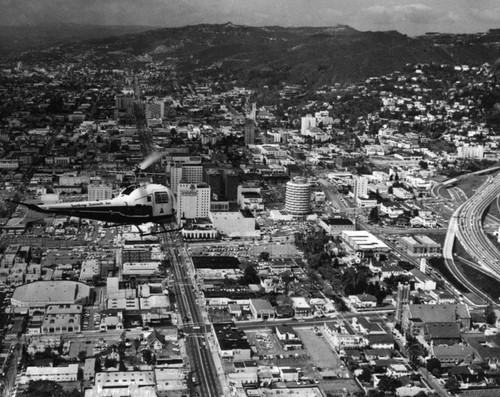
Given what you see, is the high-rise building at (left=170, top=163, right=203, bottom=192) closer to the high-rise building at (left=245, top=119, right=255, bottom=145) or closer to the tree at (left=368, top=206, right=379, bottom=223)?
the tree at (left=368, top=206, right=379, bottom=223)

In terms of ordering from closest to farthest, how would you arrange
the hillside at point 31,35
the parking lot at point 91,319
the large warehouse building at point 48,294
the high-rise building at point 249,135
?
the parking lot at point 91,319 < the large warehouse building at point 48,294 < the hillside at point 31,35 < the high-rise building at point 249,135

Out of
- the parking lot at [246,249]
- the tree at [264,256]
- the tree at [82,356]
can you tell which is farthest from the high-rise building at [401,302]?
the tree at [82,356]

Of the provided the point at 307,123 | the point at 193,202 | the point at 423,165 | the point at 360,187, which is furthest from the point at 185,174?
the point at 307,123

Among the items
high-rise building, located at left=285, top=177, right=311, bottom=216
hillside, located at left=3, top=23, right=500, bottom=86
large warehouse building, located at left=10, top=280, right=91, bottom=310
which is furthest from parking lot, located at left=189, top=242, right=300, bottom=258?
hillside, located at left=3, top=23, right=500, bottom=86

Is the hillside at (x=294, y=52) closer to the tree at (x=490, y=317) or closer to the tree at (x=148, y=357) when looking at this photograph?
the tree at (x=490, y=317)

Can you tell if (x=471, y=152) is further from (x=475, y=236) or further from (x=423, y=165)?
(x=475, y=236)
